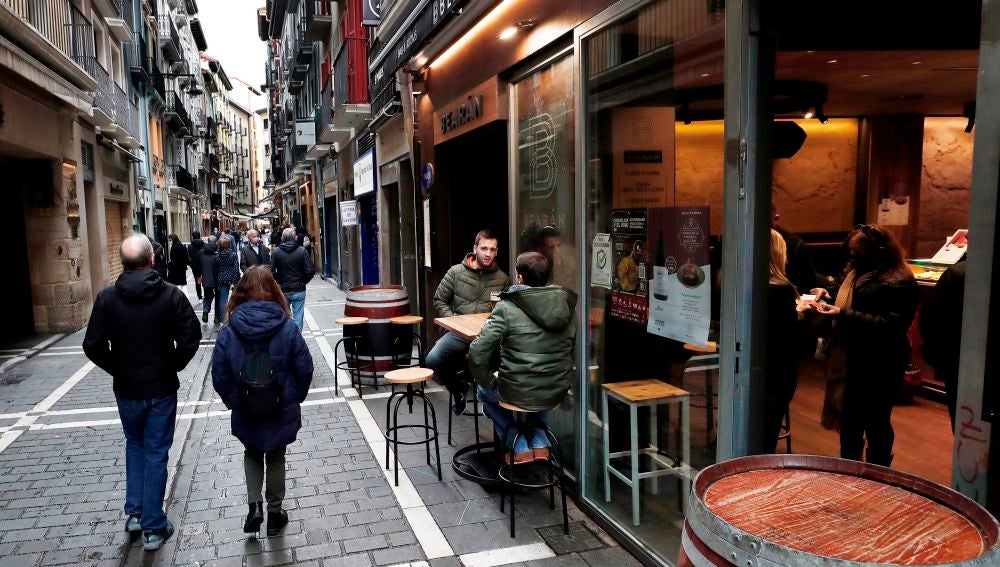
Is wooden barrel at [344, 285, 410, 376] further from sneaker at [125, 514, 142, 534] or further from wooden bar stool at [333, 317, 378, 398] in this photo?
sneaker at [125, 514, 142, 534]

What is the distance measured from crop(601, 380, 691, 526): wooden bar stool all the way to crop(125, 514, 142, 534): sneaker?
3.17 m

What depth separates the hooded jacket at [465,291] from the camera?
681 centimetres

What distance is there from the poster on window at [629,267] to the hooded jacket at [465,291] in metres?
2.25

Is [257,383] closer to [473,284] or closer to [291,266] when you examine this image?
[473,284]

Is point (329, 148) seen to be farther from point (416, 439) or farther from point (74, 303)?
Answer: point (416, 439)

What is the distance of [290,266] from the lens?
1046cm

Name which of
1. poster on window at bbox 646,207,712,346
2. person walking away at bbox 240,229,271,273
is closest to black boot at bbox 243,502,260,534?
poster on window at bbox 646,207,712,346

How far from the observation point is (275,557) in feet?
14.3

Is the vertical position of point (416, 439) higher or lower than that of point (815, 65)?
lower

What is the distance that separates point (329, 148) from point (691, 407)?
68.4 ft

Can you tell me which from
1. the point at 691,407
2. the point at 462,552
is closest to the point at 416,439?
the point at 462,552

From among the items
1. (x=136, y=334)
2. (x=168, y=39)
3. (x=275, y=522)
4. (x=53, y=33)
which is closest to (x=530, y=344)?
(x=275, y=522)

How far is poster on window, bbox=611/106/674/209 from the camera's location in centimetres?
426

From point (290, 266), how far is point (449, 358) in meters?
5.17
